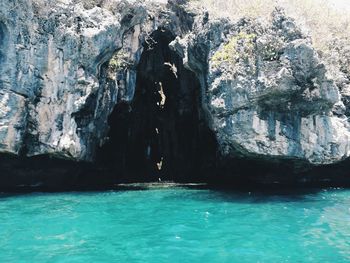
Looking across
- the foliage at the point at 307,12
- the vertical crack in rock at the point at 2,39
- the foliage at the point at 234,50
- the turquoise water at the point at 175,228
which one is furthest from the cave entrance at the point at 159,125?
the turquoise water at the point at 175,228

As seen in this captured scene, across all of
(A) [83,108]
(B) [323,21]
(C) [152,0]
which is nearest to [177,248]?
(A) [83,108]

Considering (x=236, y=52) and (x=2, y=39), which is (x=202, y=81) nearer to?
(x=236, y=52)

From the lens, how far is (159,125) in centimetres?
3106

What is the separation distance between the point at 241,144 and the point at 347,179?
30.4ft

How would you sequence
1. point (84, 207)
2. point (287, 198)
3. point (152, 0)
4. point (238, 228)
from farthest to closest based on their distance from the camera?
1. point (152, 0)
2. point (287, 198)
3. point (84, 207)
4. point (238, 228)

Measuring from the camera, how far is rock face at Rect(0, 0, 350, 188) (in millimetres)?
19078

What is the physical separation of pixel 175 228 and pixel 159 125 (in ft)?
61.7

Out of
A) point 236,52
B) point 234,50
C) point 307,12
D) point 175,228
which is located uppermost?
point 307,12

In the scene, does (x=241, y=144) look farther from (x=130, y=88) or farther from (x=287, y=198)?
(x=130, y=88)

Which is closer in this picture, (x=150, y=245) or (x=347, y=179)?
(x=150, y=245)

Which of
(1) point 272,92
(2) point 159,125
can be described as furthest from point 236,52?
(2) point 159,125

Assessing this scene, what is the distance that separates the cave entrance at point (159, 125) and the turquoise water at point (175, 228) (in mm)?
9337

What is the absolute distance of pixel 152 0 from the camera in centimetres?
2684

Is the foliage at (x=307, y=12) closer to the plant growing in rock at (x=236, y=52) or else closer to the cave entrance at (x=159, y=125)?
the plant growing in rock at (x=236, y=52)
